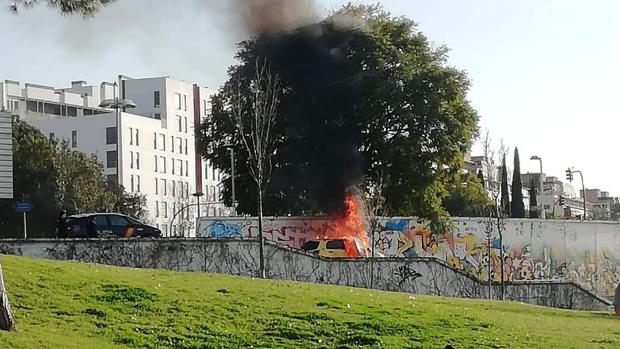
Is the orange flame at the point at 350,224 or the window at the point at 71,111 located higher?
the window at the point at 71,111

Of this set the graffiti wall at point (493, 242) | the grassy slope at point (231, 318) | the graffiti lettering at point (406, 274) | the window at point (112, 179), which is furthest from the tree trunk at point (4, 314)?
the window at point (112, 179)

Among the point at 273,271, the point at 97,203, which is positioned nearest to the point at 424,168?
the point at 273,271

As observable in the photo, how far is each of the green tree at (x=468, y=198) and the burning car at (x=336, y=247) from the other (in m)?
12.2

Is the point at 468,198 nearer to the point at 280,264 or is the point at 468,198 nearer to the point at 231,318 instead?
the point at 280,264

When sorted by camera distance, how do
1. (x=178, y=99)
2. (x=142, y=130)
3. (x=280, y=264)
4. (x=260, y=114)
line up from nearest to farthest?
1. (x=280, y=264)
2. (x=260, y=114)
3. (x=142, y=130)
4. (x=178, y=99)

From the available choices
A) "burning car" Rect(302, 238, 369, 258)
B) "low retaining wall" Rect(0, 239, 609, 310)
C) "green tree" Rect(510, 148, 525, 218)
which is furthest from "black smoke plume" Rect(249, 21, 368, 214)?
"green tree" Rect(510, 148, 525, 218)

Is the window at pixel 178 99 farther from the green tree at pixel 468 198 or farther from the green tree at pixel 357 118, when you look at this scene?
the green tree at pixel 357 118

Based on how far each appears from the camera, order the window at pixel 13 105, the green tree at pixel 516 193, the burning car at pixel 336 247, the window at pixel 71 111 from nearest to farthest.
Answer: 1. the burning car at pixel 336 247
2. the green tree at pixel 516 193
3. the window at pixel 13 105
4. the window at pixel 71 111

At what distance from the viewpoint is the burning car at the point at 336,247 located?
43.2 m

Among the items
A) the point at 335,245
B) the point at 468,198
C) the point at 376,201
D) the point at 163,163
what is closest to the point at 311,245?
the point at 335,245

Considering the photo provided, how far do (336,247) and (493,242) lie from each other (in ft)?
40.4

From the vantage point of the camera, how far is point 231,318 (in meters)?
16.9

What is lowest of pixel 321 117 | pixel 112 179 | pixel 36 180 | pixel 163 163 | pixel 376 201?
pixel 376 201

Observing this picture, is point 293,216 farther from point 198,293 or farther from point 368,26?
point 198,293
